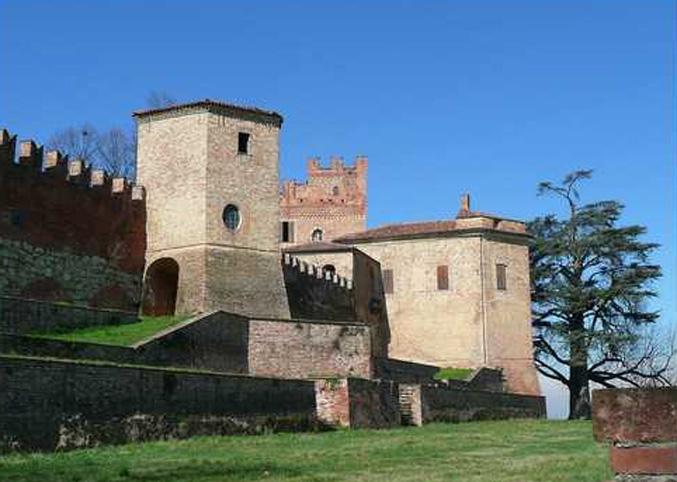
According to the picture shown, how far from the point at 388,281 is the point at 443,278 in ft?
8.81

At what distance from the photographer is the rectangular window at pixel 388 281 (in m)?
45.5

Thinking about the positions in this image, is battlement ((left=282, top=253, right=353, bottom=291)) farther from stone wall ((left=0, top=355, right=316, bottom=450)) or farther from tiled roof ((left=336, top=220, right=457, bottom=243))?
stone wall ((left=0, top=355, right=316, bottom=450))

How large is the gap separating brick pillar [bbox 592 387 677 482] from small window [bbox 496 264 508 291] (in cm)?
4019

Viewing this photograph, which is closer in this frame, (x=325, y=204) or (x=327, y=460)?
(x=327, y=460)

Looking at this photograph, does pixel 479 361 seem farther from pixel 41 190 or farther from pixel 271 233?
pixel 41 190

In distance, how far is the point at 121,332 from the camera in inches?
1062

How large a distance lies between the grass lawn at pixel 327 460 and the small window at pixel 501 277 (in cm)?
2362

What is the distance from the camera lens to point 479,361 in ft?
141

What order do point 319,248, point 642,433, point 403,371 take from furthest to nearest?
1. point 319,248
2. point 403,371
3. point 642,433

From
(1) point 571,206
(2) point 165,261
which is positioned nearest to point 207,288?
(2) point 165,261

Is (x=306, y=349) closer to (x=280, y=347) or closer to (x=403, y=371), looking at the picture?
(x=280, y=347)

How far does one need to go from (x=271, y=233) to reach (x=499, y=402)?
38.4 ft

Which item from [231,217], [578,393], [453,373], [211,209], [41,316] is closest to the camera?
[41,316]

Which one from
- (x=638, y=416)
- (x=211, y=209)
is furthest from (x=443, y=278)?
→ (x=638, y=416)
